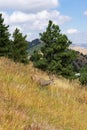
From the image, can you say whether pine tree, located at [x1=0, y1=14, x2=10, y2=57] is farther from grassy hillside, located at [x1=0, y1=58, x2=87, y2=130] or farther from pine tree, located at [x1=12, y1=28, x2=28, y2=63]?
grassy hillside, located at [x1=0, y1=58, x2=87, y2=130]

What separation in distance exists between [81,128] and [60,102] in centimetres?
148

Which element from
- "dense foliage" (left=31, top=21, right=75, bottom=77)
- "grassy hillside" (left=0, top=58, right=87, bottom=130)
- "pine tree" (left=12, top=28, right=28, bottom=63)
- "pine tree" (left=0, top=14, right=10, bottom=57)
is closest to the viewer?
"grassy hillside" (left=0, top=58, right=87, bottom=130)

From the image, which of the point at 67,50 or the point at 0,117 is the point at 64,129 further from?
the point at 67,50

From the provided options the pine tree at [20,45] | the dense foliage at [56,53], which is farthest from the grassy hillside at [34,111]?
the pine tree at [20,45]

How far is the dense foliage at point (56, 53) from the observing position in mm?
44062

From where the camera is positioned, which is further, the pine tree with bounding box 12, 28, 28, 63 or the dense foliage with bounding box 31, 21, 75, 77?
the pine tree with bounding box 12, 28, 28, 63

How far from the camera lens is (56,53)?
4622cm

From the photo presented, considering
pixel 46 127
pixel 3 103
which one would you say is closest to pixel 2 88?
pixel 3 103

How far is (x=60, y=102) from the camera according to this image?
31.0 feet

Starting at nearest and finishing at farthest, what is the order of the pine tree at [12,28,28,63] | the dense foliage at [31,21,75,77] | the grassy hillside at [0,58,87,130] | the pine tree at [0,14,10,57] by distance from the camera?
the grassy hillside at [0,58,87,130] < the dense foliage at [31,21,75,77] < the pine tree at [0,14,10,57] < the pine tree at [12,28,28,63]

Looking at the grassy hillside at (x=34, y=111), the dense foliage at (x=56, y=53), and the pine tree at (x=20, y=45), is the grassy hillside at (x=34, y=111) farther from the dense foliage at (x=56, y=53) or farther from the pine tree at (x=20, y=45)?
the pine tree at (x=20, y=45)

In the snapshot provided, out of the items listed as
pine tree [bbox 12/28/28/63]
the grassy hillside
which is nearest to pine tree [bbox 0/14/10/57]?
pine tree [bbox 12/28/28/63]

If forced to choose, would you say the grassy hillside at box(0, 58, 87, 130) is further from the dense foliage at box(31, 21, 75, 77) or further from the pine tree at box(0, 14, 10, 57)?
the pine tree at box(0, 14, 10, 57)

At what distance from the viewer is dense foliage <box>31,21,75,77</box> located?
4406cm
